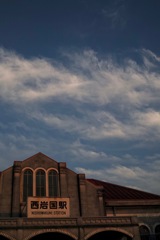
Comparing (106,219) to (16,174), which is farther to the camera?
(16,174)

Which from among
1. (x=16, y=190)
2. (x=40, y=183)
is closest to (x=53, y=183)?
(x=40, y=183)

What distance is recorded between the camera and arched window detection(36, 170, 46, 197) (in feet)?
94.6

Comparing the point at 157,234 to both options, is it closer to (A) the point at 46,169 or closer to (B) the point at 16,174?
(A) the point at 46,169

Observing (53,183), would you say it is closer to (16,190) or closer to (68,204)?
(16,190)

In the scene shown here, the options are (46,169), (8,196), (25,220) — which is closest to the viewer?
(25,220)

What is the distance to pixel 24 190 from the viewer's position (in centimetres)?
2886

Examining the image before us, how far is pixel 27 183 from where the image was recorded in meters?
29.3

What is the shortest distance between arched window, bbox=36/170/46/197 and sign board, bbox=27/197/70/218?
4672mm

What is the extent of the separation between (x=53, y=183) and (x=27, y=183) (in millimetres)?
2732

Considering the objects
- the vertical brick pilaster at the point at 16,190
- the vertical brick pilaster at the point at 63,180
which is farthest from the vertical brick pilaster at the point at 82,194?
the vertical brick pilaster at the point at 16,190

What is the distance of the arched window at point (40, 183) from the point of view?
1136 inches

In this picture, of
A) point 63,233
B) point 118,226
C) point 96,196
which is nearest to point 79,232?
point 63,233

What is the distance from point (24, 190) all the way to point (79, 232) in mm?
8617

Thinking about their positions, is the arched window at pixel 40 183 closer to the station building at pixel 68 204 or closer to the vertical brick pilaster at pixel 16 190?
the station building at pixel 68 204
